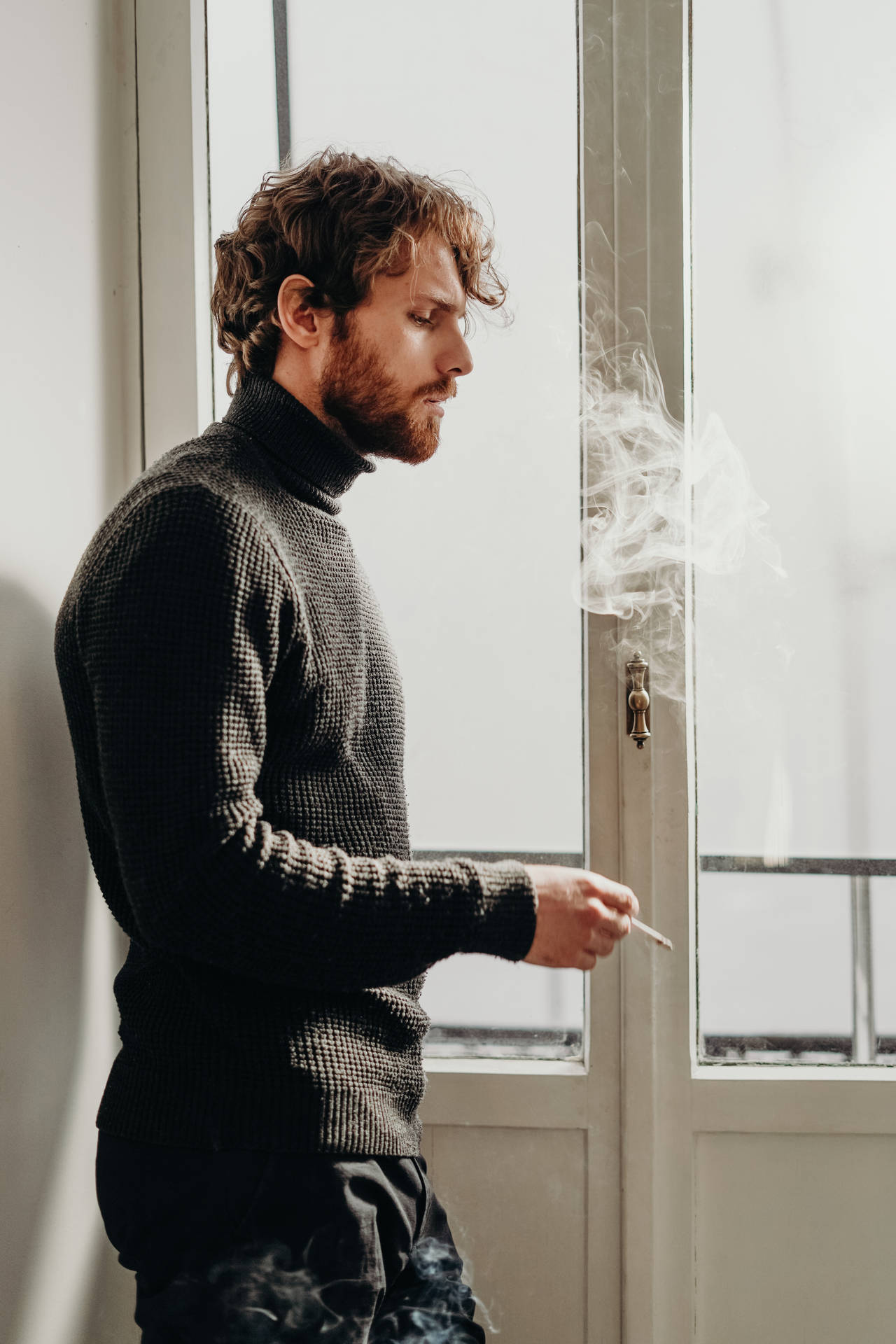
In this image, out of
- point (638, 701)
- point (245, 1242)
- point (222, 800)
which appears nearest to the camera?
point (222, 800)

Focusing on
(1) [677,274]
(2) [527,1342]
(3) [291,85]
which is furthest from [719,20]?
(2) [527,1342]

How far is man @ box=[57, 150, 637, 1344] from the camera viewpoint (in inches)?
33.5

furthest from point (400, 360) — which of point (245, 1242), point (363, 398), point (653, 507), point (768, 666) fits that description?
point (245, 1242)

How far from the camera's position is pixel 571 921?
3.18ft

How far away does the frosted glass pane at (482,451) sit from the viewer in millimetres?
1491

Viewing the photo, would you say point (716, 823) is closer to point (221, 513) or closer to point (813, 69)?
point (221, 513)

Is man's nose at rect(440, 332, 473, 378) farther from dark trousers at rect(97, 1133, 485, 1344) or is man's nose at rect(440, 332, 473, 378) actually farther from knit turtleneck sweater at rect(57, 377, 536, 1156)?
dark trousers at rect(97, 1133, 485, 1344)

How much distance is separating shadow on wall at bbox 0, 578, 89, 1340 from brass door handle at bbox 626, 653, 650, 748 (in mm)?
758

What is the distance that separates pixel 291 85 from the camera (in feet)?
4.98

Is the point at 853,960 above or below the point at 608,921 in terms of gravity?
below

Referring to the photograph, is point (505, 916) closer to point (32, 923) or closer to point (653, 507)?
point (32, 923)

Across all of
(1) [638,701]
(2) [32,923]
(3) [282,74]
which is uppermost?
(3) [282,74]

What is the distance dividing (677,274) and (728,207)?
0.42 feet

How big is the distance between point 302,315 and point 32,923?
753 millimetres
